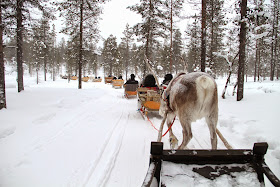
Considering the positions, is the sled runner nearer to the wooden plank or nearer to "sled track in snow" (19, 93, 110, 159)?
the wooden plank

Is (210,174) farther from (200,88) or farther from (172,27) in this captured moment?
(172,27)

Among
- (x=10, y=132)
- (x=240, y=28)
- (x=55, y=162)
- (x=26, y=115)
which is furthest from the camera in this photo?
(x=240, y=28)

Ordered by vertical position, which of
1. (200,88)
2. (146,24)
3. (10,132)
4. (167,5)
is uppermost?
(167,5)

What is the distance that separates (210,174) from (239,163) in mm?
398

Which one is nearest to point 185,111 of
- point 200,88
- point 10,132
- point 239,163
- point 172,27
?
point 200,88

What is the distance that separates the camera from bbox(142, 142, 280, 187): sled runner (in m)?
1.63

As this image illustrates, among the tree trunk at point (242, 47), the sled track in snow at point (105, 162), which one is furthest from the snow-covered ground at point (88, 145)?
the tree trunk at point (242, 47)

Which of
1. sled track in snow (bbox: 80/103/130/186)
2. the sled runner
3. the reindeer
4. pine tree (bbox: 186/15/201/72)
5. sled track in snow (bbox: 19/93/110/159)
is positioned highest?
pine tree (bbox: 186/15/201/72)

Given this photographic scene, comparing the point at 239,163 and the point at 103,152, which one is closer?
the point at 239,163

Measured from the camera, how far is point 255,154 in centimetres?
170

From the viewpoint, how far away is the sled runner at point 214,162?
5.34ft

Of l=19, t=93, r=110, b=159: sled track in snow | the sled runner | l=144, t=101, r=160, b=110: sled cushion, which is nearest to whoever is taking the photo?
the sled runner

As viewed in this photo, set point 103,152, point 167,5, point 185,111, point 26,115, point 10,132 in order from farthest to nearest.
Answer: point 167,5
point 26,115
point 10,132
point 103,152
point 185,111

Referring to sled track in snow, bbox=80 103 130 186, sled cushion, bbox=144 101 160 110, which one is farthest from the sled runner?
sled cushion, bbox=144 101 160 110
